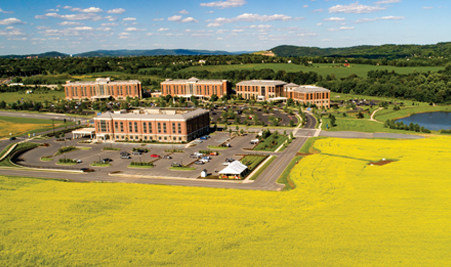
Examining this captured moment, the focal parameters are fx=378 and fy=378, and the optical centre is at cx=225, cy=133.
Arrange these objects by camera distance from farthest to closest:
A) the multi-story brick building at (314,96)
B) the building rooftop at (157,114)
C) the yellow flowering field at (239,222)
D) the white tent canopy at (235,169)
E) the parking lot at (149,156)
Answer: the multi-story brick building at (314,96), the building rooftop at (157,114), the parking lot at (149,156), the white tent canopy at (235,169), the yellow flowering field at (239,222)

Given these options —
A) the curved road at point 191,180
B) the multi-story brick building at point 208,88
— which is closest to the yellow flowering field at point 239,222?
the curved road at point 191,180

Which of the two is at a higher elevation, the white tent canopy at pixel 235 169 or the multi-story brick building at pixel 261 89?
the multi-story brick building at pixel 261 89

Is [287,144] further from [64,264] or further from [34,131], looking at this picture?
[34,131]

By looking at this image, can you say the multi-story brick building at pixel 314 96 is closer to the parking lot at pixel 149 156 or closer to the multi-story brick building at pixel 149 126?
the parking lot at pixel 149 156

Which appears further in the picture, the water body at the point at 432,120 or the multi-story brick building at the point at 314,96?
the multi-story brick building at the point at 314,96

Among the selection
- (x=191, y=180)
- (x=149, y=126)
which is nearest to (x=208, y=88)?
(x=149, y=126)

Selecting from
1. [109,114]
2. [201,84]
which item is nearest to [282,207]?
[109,114]

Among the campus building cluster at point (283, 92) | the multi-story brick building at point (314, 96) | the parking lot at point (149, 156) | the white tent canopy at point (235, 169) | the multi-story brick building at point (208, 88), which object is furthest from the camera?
the multi-story brick building at point (208, 88)

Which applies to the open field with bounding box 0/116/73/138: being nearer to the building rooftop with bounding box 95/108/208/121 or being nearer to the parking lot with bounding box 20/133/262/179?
the parking lot with bounding box 20/133/262/179
